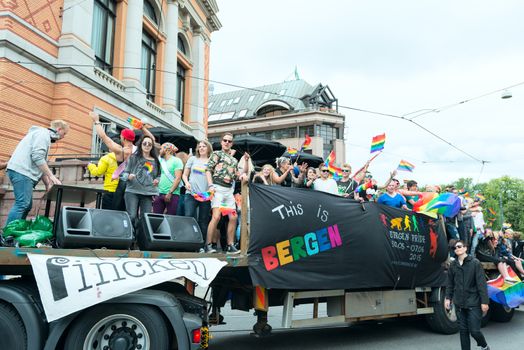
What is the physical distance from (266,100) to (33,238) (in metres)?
53.7

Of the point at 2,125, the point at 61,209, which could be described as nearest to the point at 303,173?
the point at 61,209

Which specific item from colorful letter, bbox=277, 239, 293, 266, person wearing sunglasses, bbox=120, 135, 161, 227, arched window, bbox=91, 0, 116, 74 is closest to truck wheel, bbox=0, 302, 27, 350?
person wearing sunglasses, bbox=120, 135, 161, 227

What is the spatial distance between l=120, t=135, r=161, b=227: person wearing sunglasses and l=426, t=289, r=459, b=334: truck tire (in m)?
5.25

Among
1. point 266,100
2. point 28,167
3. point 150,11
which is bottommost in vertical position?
point 28,167

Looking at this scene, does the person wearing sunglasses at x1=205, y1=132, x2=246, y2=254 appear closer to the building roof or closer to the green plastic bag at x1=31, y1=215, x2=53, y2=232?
A: the green plastic bag at x1=31, y1=215, x2=53, y2=232

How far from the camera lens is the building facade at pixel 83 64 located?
43.5 ft

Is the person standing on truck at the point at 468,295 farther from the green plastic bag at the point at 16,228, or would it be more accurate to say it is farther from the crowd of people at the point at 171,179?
the green plastic bag at the point at 16,228

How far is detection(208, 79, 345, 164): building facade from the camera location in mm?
52062

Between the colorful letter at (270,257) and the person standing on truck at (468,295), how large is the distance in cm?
303

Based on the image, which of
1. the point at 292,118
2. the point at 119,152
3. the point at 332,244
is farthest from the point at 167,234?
the point at 292,118

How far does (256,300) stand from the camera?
5340 mm

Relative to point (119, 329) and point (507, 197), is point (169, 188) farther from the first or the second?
point (507, 197)

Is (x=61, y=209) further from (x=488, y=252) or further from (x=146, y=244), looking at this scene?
(x=488, y=252)

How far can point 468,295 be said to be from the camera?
6.08m
